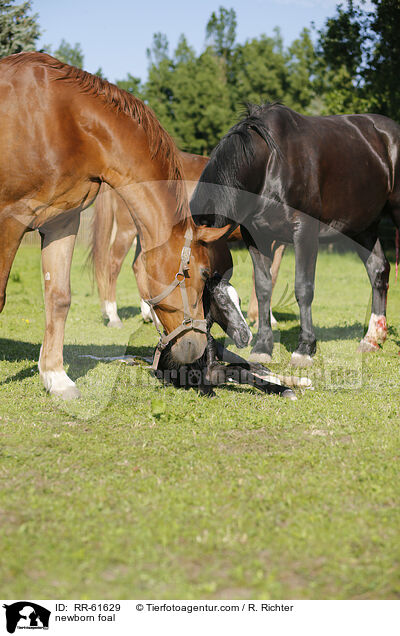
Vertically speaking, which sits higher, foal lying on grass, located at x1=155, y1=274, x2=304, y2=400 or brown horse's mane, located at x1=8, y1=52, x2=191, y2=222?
brown horse's mane, located at x1=8, y1=52, x2=191, y2=222

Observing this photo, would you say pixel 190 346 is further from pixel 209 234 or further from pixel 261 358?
pixel 261 358

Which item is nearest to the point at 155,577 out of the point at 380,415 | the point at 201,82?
the point at 380,415

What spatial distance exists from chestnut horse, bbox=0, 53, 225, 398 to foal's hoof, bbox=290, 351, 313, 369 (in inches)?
71.2

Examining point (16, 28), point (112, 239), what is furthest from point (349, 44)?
point (112, 239)

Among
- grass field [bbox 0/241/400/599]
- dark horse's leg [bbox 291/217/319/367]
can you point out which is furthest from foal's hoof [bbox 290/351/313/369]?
grass field [bbox 0/241/400/599]

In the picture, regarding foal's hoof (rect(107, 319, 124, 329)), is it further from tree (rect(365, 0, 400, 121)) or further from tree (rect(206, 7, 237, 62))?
tree (rect(206, 7, 237, 62))

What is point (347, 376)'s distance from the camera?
5398 mm

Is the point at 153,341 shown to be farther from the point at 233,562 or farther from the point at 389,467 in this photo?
the point at 233,562

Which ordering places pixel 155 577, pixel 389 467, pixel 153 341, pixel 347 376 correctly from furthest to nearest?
pixel 153 341
pixel 347 376
pixel 389 467
pixel 155 577

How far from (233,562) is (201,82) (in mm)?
35122

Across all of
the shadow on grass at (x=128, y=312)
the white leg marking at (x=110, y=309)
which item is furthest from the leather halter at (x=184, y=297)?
the shadow on grass at (x=128, y=312)

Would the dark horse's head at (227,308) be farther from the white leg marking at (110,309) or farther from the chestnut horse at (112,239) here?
the white leg marking at (110,309)
